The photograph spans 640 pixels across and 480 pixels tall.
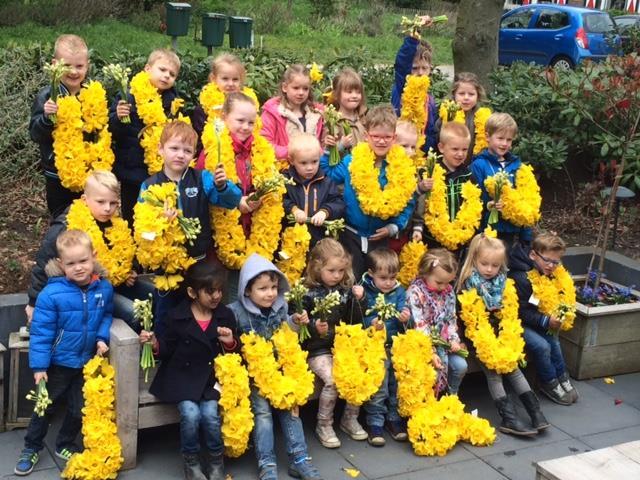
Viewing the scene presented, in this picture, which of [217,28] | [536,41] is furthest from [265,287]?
[536,41]

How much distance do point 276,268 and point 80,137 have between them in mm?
1607

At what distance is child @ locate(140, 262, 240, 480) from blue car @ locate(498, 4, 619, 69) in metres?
16.4

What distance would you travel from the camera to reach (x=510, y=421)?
5.89 meters

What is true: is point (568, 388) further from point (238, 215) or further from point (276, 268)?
point (238, 215)

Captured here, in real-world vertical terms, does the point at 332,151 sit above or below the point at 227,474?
above

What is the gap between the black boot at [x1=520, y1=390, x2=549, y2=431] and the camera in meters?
5.88

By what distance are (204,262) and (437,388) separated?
1738mm

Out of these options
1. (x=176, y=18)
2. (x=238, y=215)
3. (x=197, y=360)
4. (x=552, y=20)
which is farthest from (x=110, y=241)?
(x=552, y=20)

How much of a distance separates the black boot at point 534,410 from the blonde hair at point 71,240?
296cm

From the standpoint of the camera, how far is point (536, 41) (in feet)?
70.3

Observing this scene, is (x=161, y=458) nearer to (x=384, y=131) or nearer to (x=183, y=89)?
(x=384, y=131)

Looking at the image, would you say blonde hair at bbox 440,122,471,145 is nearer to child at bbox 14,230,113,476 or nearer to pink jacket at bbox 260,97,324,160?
pink jacket at bbox 260,97,324,160

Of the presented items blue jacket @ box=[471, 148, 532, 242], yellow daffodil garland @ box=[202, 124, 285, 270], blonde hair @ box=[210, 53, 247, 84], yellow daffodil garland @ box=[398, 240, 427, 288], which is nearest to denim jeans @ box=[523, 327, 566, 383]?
blue jacket @ box=[471, 148, 532, 242]

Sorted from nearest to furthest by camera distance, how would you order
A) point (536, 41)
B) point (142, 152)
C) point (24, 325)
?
point (24, 325)
point (142, 152)
point (536, 41)
